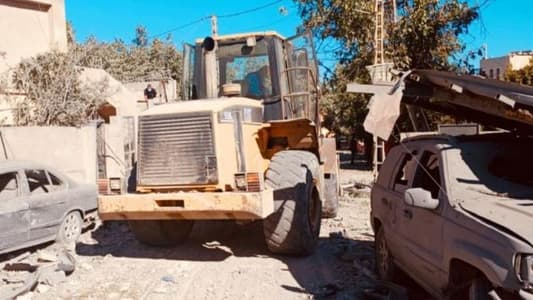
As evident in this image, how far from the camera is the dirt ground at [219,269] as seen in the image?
637 cm

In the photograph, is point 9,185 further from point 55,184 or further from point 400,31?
point 400,31

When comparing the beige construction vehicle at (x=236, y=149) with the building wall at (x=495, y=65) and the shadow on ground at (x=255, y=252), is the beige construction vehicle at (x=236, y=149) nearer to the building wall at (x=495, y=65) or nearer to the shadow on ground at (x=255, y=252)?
the shadow on ground at (x=255, y=252)

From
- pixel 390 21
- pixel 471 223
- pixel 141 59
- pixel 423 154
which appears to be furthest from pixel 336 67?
pixel 141 59

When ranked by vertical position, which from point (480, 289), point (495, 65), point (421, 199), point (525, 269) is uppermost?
point (495, 65)

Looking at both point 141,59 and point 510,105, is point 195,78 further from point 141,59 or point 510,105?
point 141,59

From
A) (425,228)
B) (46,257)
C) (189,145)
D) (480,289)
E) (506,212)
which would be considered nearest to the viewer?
(480,289)

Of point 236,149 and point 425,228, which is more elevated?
point 236,149

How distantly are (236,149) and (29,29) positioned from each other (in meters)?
11.7

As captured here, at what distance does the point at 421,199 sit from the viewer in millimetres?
4695

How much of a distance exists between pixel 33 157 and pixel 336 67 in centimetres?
1234

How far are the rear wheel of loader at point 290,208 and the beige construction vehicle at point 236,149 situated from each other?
14mm

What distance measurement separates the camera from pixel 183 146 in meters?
7.54

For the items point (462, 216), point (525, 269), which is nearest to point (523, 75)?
point (462, 216)

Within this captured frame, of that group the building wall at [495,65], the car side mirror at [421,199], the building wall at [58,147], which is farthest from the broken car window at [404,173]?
the building wall at [495,65]
